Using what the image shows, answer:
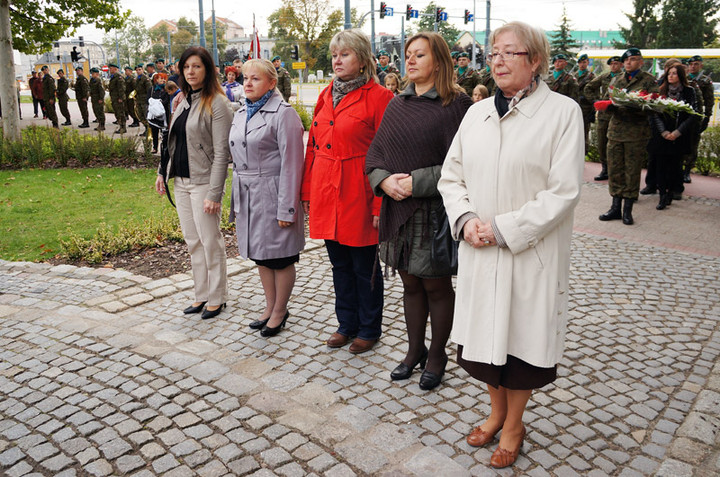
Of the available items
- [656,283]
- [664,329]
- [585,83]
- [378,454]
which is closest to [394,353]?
[378,454]

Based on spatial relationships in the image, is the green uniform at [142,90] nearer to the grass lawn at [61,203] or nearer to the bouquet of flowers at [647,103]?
the grass lawn at [61,203]

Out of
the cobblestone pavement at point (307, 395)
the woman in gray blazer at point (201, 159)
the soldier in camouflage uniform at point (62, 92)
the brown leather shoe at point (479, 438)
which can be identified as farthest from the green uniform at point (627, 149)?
the soldier in camouflage uniform at point (62, 92)

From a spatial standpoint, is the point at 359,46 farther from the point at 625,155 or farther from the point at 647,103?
the point at 625,155

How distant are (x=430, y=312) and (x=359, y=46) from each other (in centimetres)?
182

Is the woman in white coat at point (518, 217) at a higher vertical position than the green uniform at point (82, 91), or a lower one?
lower

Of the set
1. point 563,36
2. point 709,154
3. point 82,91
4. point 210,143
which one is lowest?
point 709,154

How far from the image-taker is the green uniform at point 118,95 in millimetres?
20344

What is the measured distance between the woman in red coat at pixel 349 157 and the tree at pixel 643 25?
59969mm

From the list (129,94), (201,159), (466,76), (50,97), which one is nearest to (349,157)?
(201,159)

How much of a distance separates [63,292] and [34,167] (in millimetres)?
8527

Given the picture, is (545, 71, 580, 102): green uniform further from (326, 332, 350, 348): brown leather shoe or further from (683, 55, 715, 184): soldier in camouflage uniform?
A: (326, 332, 350, 348): brown leather shoe

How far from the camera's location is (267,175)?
15.8 ft

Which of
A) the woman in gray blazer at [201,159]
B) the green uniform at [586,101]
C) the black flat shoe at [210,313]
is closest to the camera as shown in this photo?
the woman in gray blazer at [201,159]

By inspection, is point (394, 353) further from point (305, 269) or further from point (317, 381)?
point (305, 269)
